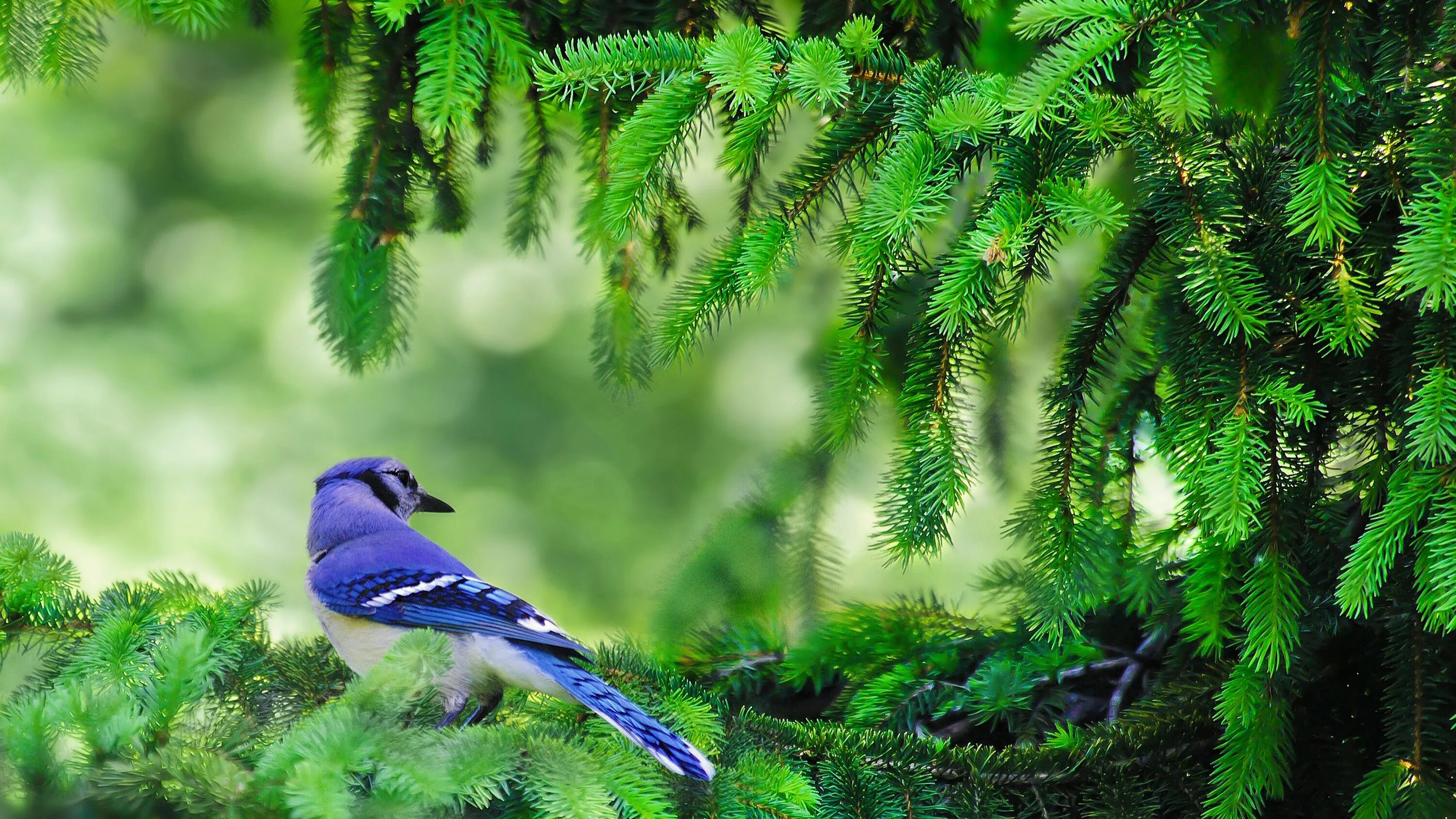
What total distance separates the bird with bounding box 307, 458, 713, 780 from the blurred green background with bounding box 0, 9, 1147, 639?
2.95 metres

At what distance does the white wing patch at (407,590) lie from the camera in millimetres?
2086

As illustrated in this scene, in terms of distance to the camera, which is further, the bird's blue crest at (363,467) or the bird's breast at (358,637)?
the bird's blue crest at (363,467)

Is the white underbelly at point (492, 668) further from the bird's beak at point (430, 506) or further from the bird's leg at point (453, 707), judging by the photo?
the bird's beak at point (430, 506)

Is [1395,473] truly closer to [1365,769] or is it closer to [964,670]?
[1365,769]

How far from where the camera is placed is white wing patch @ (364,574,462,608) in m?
2.09

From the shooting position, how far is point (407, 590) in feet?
6.95

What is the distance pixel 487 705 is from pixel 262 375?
4.34 m

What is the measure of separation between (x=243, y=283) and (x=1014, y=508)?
537 cm

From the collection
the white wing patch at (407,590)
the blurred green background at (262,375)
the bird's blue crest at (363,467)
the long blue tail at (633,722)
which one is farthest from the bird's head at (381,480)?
the blurred green background at (262,375)

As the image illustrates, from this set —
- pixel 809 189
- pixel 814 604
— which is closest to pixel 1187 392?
pixel 809 189

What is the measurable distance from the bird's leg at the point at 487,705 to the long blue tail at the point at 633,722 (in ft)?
0.88

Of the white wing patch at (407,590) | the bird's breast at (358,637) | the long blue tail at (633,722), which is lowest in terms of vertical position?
the long blue tail at (633,722)

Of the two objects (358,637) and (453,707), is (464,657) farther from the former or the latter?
(358,637)

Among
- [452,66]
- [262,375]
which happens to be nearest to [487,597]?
[452,66]
